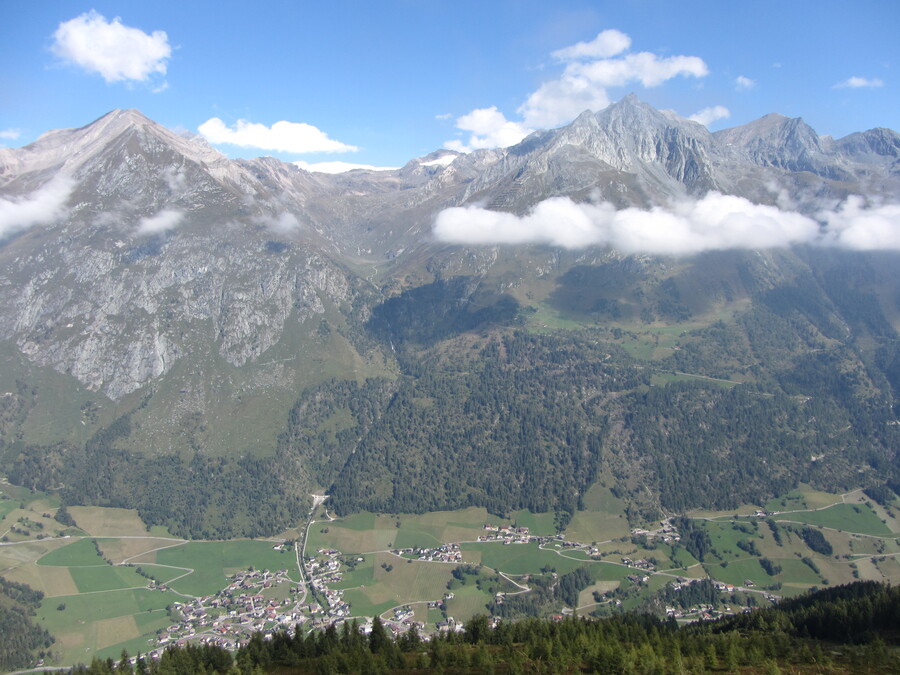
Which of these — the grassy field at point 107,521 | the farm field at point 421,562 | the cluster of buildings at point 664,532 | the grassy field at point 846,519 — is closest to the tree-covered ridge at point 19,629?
the farm field at point 421,562

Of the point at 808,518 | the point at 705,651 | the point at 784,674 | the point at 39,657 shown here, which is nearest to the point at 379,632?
the point at 705,651

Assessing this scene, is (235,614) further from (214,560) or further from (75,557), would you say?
(75,557)

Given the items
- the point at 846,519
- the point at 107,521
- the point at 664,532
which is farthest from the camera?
the point at 107,521

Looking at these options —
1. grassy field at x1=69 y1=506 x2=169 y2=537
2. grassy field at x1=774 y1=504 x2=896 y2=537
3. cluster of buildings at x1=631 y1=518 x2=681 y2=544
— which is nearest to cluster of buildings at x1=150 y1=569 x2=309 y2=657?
grassy field at x1=69 y1=506 x2=169 y2=537

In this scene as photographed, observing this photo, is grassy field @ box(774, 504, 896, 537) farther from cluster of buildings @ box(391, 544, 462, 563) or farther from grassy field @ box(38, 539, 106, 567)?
grassy field @ box(38, 539, 106, 567)

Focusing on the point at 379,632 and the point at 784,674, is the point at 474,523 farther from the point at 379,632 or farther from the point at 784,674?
the point at 784,674

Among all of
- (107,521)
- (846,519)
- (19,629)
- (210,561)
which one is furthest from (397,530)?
(846,519)
